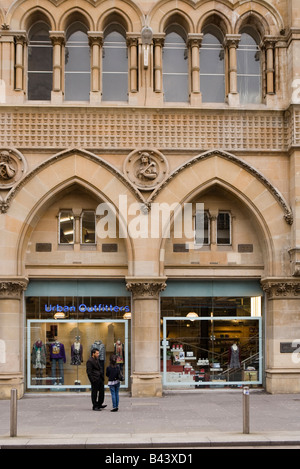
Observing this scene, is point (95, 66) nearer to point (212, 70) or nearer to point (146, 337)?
point (212, 70)

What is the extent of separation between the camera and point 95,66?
74.9 feet

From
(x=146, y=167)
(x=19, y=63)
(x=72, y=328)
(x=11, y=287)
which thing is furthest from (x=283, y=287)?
(x=19, y=63)

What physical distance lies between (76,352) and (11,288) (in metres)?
3.09

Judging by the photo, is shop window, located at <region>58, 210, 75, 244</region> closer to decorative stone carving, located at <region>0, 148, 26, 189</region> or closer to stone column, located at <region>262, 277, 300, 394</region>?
decorative stone carving, located at <region>0, 148, 26, 189</region>

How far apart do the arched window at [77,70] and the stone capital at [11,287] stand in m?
6.35

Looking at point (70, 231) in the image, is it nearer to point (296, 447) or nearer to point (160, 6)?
point (160, 6)

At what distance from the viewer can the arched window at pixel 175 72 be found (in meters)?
23.4

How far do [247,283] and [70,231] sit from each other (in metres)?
6.22

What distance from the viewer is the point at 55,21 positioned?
897 inches

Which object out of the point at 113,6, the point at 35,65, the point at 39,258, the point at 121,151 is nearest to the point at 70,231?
the point at 39,258

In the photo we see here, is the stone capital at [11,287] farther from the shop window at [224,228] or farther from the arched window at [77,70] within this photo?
the shop window at [224,228]

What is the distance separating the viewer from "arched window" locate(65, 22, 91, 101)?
23250 mm

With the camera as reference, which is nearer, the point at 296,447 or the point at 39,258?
the point at 296,447

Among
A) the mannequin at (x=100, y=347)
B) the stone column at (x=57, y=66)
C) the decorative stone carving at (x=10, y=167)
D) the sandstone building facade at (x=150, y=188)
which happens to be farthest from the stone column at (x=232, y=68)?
the mannequin at (x=100, y=347)
